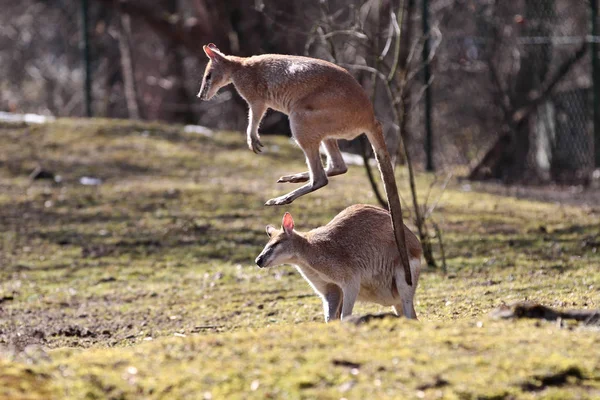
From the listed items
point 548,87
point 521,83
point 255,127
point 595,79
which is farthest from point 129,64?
point 255,127

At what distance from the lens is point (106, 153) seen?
12.9m

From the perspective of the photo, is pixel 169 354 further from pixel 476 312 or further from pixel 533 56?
pixel 533 56

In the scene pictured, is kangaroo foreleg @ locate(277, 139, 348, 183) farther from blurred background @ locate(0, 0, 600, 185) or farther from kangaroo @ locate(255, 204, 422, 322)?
blurred background @ locate(0, 0, 600, 185)

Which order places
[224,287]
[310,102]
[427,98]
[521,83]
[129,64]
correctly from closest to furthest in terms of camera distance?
[310,102]
[224,287]
[427,98]
[521,83]
[129,64]

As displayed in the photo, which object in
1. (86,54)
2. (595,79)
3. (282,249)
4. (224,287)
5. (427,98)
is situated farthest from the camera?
(86,54)

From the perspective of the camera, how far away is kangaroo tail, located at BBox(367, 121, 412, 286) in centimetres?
582

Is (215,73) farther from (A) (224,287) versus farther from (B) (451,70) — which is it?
(B) (451,70)

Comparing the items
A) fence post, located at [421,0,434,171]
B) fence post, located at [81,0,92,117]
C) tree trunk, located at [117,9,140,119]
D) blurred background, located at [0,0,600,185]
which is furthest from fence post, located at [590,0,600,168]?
tree trunk, located at [117,9,140,119]

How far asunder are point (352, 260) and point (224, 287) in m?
2.45

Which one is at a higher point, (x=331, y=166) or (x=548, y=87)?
(x=331, y=166)

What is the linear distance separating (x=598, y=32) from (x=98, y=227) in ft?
24.4

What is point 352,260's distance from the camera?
5.99m

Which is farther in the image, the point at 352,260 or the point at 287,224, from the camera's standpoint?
the point at 287,224

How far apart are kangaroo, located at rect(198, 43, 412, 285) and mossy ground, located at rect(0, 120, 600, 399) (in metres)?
1.00
